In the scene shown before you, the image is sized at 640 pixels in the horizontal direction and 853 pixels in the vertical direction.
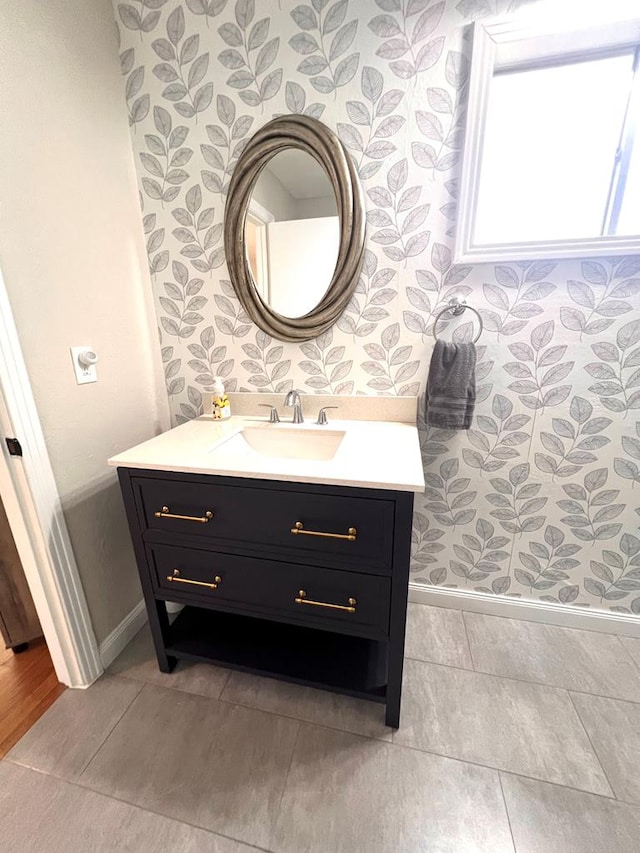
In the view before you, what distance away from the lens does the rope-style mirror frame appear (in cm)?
120

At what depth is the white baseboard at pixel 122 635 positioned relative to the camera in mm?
1351

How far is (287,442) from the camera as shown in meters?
1.35

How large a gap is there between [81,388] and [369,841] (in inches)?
59.9

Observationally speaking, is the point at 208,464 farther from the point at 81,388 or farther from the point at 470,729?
the point at 470,729

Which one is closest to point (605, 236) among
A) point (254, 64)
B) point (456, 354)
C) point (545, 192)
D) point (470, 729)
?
point (545, 192)

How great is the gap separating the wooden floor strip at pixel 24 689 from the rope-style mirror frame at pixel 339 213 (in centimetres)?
154

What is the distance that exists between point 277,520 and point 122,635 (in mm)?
974

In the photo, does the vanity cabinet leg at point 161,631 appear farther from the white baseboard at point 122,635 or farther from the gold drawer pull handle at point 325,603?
the gold drawer pull handle at point 325,603

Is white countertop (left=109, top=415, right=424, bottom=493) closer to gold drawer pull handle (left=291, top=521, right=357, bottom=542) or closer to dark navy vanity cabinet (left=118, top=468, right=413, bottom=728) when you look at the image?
dark navy vanity cabinet (left=118, top=468, right=413, bottom=728)

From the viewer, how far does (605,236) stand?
1.11m

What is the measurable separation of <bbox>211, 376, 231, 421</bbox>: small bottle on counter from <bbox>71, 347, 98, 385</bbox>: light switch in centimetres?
42

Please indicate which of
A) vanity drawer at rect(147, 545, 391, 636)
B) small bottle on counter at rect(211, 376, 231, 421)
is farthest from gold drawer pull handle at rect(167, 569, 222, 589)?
small bottle on counter at rect(211, 376, 231, 421)

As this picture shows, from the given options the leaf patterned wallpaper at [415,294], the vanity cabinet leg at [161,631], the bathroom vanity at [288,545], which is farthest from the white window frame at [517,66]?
the vanity cabinet leg at [161,631]

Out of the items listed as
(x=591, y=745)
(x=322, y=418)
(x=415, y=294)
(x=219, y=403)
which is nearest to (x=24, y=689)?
(x=219, y=403)
